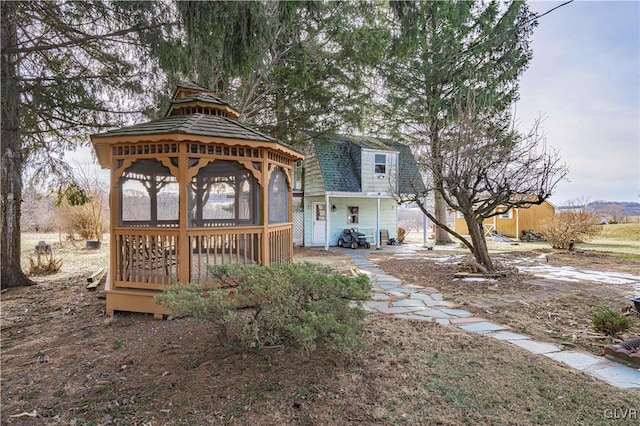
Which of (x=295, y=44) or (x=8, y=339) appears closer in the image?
(x=8, y=339)

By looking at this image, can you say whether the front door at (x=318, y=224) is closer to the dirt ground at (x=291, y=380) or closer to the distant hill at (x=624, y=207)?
the dirt ground at (x=291, y=380)

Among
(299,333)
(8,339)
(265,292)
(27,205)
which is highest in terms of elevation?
(27,205)

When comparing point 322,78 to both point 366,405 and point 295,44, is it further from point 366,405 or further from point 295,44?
point 366,405

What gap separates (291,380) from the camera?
2.76 meters

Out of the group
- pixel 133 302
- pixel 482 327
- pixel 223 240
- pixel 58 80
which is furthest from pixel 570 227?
pixel 58 80

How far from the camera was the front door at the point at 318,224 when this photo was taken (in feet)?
48.2

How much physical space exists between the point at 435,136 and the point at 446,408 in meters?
7.66

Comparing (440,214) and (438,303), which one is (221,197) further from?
(440,214)

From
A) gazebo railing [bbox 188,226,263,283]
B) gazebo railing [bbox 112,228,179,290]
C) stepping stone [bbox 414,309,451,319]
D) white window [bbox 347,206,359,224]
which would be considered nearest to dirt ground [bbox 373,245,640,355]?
stepping stone [bbox 414,309,451,319]

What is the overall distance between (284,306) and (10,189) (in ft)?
24.3

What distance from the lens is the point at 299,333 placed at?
96.4 inches

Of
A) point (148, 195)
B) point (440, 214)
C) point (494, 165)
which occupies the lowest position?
point (440, 214)

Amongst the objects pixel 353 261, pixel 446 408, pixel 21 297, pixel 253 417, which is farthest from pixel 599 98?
pixel 21 297

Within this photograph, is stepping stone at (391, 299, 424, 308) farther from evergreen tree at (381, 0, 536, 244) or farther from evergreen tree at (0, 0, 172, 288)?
evergreen tree at (381, 0, 536, 244)
